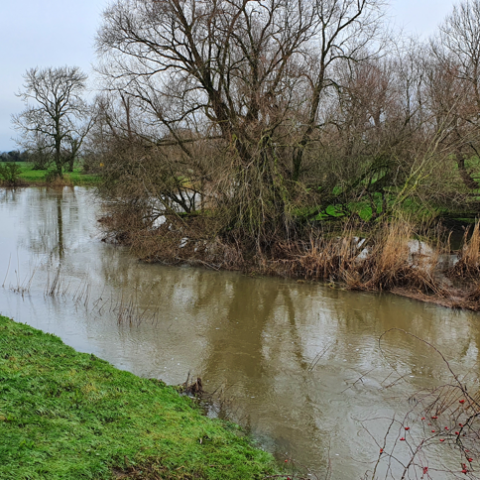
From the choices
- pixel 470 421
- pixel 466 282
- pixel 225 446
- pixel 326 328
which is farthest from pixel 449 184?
pixel 225 446

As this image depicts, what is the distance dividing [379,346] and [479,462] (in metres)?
3.05

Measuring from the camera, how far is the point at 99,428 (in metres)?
4.17

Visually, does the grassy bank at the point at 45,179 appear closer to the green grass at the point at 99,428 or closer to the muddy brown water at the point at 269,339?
the muddy brown water at the point at 269,339

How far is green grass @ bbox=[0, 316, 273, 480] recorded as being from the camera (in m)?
3.61

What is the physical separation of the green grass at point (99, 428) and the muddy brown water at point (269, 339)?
61 cm

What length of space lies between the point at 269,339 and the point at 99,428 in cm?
394

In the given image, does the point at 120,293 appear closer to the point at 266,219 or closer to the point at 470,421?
the point at 266,219

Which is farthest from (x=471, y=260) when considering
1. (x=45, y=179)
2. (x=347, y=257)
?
(x=45, y=179)

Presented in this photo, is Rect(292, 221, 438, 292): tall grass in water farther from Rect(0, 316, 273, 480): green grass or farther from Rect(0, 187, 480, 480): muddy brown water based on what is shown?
Rect(0, 316, 273, 480): green grass

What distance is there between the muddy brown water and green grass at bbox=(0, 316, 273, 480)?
2.01 feet

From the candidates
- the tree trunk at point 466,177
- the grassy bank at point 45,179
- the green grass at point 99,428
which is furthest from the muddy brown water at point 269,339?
the grassy bank at point 45,179

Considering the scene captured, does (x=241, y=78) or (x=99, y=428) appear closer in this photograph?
(x=99, y=428)

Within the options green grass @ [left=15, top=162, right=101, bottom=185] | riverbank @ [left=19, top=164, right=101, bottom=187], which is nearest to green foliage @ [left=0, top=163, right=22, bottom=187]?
riverbank @ [left=19, top=164, right=101, bottom=187]

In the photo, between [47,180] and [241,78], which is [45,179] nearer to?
[47,180]
